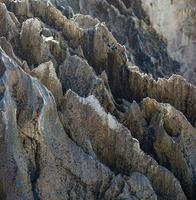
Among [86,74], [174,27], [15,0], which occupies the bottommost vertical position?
[174,27]

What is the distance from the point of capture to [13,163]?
10.9 meters

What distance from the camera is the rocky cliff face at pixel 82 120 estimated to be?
444 inches

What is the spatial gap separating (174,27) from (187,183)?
14929mm

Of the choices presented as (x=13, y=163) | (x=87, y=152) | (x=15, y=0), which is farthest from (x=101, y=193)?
(x=15, y=0)

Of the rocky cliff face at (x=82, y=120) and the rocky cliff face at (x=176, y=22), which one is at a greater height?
the rocky cliff face at (x=82, y=120)

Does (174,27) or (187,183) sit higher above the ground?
(187,183)

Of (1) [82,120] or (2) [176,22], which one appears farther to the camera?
(2) [176,22]

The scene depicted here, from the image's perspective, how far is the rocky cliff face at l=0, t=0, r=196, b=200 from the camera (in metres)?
11.3

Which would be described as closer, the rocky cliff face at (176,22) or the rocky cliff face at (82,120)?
the rocky cliff face at (82,120)

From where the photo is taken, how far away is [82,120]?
12.6 meters

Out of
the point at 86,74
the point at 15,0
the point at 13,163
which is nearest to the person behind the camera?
the point at 13,163

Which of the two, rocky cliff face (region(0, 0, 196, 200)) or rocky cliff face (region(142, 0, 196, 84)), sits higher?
rocky cliff face (region(0, 0, 196, 200))

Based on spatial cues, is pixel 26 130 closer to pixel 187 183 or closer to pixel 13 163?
pixel 13 163

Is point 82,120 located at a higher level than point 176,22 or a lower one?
higher
